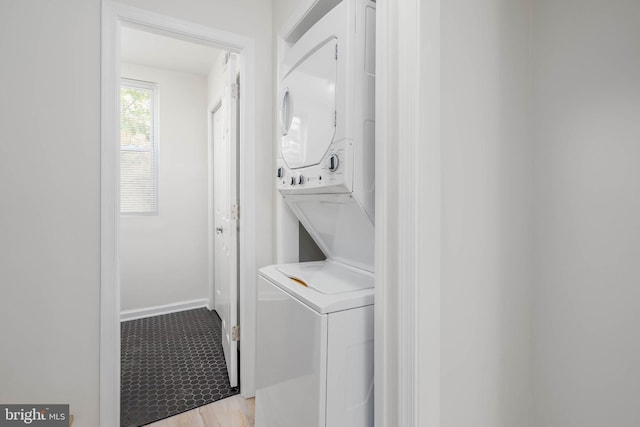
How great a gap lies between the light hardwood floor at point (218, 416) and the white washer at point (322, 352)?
1.85ft

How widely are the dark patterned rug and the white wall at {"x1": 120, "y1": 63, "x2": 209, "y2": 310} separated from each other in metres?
0.38

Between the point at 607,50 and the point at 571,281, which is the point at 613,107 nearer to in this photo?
the point at 607,50

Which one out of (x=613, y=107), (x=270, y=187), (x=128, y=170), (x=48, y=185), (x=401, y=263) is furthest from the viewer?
(x=128, y=170)

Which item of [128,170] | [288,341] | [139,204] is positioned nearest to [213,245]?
[139,204]

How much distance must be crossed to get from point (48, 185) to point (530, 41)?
2.28m

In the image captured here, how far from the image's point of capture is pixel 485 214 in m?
1.13

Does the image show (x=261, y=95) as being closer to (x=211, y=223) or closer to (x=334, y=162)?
(x=334, y=162)

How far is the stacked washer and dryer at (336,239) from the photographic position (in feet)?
3.37

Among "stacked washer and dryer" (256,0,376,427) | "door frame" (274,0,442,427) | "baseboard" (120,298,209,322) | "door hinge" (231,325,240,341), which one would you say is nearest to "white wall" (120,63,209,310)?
"baseboard" (120,298,209,322)

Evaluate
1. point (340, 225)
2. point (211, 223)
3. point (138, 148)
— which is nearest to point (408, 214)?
point (340, 225)

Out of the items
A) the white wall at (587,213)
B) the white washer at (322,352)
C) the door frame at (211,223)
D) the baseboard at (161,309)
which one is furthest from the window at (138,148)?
the white wall at (587,213)

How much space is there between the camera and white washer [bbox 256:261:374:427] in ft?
3.29

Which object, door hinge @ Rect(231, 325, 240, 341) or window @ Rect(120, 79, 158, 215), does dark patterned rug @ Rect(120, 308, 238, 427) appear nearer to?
door hinge @ Rect(231, 325, 240, 341)

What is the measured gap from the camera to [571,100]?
44.8 inches
